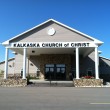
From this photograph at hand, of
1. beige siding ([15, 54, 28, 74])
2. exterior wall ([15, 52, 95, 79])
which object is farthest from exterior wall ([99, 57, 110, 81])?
beige siding ([15, 54, 28, 74])

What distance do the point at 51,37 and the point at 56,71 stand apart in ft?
33.8

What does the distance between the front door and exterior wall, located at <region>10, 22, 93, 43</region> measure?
9.61 metres

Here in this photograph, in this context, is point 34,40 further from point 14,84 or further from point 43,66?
point 43,66

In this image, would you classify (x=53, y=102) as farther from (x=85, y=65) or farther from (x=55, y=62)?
(x=85, y=65)

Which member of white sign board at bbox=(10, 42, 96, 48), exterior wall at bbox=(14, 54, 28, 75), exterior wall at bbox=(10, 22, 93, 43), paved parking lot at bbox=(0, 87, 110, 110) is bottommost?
paved parking lot at bbox=(0, 87, 110, 110)

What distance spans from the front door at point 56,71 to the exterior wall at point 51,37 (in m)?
9.61

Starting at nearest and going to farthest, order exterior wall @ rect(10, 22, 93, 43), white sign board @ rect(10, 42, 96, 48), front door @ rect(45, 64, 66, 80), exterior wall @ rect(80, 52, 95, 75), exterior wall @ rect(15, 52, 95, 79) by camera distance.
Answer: white sign board @ rect(10, 42, 96, 48) < exterior wall @ rect(10, 22, 93, 43) < exterior wall @ rect(15, 52, 95, 79) < front door @ rect(45, 64, 66, 80) < exterior wall @ rect(80, 52, 95, 75)

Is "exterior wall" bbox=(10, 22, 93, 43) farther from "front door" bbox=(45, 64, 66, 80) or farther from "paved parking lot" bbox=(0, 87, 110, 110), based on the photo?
"paved parking lot" bbox=(0, 87, 110, 110)

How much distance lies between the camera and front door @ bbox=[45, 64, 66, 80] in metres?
34.3

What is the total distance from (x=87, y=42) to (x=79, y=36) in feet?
→ 4.02

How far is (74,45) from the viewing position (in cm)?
Result: 2514

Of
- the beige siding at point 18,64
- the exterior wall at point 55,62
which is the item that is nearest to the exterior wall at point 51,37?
the exterior wall at point 55,62

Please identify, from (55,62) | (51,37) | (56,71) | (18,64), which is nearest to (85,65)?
(56,71)

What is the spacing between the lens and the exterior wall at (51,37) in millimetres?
25406
